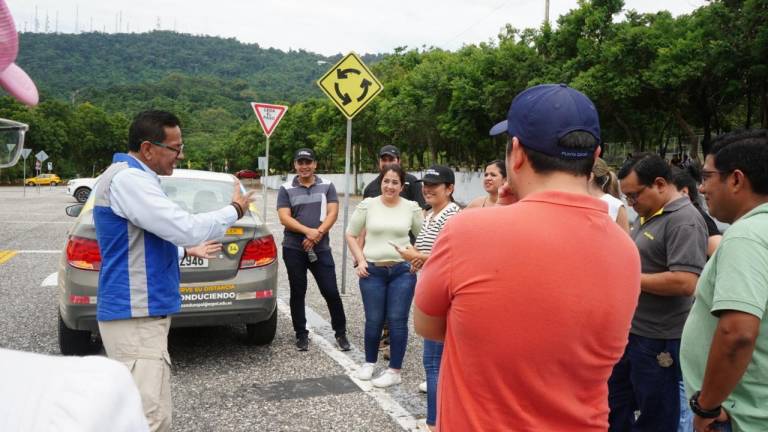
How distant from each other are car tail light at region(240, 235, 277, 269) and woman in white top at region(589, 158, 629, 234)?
2824 millimetres

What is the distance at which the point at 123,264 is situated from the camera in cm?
291

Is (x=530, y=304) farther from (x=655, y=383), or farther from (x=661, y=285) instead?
(x=655, y=383)

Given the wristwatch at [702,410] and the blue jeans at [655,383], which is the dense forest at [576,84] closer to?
the wristwatch at [702,410]

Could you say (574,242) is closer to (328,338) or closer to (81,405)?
(81,405)

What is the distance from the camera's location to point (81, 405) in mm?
773

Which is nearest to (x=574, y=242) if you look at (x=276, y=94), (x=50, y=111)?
(x=50, y=111)

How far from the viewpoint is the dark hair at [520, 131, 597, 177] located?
154 cm

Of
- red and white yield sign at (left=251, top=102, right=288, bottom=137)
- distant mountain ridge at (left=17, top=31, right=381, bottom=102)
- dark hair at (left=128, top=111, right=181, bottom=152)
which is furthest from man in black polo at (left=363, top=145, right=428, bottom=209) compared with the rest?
distant mountain ridge at (left=17, top=31, right=381, bottom=102)

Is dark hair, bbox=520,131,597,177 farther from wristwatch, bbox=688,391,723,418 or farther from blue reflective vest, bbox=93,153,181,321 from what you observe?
blue reflective vest, bbox=93,153,181,321

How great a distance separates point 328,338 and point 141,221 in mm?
3569

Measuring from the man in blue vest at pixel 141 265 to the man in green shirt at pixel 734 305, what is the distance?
2210 mm

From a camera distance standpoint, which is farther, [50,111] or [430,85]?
[50,111]

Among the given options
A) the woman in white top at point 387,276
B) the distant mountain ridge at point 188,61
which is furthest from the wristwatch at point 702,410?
the distant mountain ridge at point 188,61

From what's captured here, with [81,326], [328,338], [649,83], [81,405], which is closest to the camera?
[81,405]
